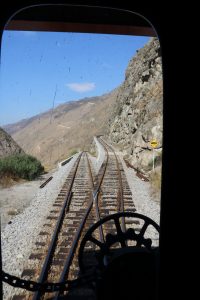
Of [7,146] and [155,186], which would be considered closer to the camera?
[155,186]

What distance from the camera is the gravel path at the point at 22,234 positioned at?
6305 millimetres

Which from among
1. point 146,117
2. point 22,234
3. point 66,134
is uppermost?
point 66,134

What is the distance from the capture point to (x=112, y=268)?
2.29 metres

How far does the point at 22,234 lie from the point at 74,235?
53.4 inches

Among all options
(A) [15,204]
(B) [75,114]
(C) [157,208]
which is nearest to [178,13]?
(C) [157,208]

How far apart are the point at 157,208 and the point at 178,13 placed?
355 inches

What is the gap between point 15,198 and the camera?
12.6 metres

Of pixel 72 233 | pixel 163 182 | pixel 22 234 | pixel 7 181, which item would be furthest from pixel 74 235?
pixel 7 181

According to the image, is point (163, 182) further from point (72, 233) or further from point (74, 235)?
point (72, 233)

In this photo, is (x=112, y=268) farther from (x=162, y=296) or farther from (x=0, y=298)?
(x=0, y=298)

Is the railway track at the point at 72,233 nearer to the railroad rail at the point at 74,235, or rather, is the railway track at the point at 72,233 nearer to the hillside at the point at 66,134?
the railroad rail at the point at 74,235

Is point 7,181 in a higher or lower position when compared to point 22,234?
higher

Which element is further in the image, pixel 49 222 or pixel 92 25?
pixel 49 222

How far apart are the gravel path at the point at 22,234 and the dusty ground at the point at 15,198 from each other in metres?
0.23
